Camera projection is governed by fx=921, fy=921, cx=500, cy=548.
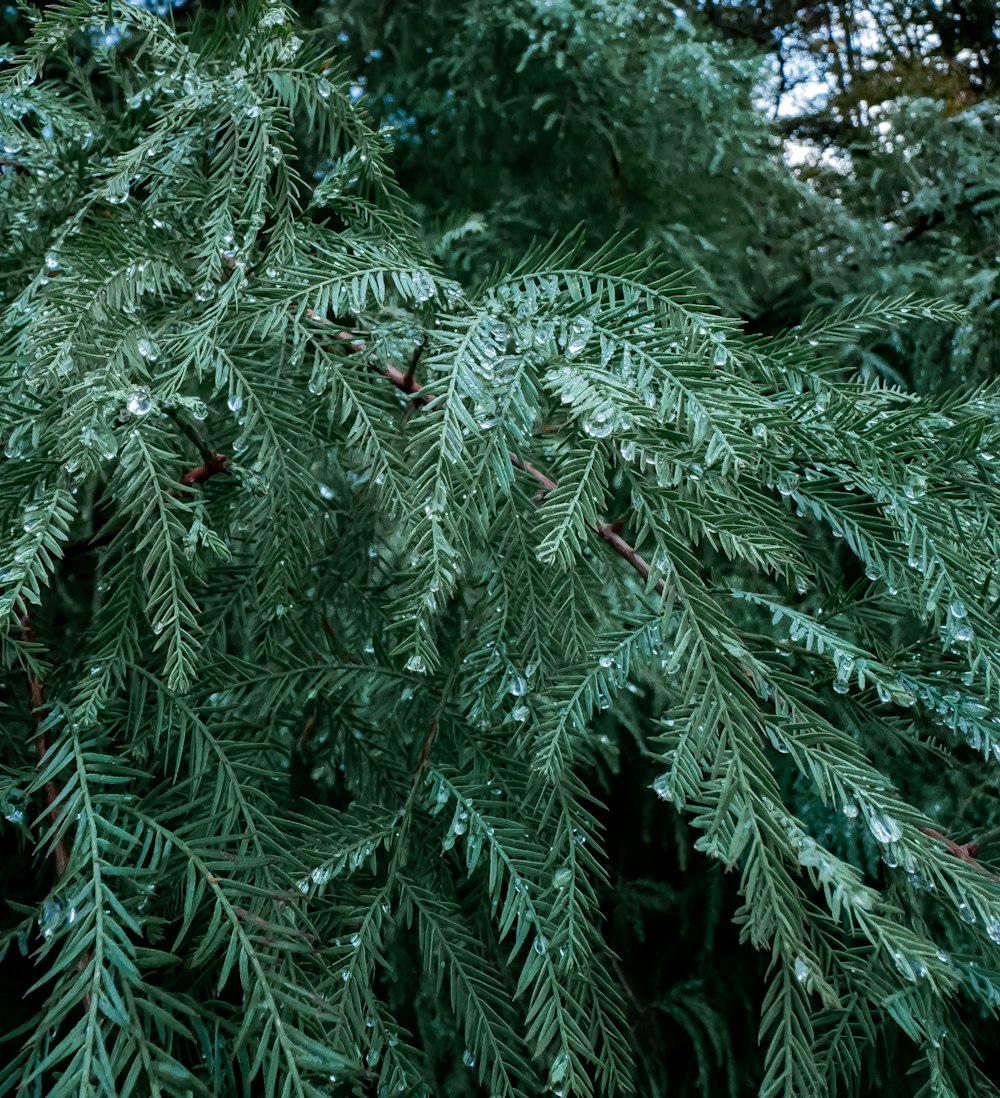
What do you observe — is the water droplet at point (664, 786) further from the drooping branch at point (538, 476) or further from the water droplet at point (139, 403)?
the water droplet at point (139, 403)

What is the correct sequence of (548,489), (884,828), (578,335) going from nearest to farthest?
(884,828) < (578,335) < (548,489)

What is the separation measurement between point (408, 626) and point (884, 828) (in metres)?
0.31

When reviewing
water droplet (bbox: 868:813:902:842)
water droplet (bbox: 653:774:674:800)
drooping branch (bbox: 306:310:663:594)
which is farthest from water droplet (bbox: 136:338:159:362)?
water droplet (bbox: 868:813:902:842)

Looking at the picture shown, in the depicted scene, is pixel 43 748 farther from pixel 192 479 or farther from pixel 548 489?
pixel 548 489

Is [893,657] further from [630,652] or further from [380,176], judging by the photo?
[380,176]

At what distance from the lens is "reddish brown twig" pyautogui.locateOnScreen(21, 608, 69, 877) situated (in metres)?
0.61

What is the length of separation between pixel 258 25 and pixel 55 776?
2.07ft

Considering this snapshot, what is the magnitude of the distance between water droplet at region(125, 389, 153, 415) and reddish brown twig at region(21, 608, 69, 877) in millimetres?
141

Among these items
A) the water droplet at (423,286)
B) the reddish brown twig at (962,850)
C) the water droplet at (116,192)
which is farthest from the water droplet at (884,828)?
the water droplet at (116,192)

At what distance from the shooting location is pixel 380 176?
78 centimetres

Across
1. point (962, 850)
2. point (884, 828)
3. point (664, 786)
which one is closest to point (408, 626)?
point (664, 786)

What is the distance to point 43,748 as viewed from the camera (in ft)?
2.17

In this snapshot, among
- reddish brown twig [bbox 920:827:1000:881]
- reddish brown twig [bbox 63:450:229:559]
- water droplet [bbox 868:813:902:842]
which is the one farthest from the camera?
reddish brown twig [bbox 63:450:229:559]

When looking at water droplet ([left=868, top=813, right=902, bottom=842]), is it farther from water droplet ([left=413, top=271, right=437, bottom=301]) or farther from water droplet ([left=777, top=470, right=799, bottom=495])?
water droplet ([left=413, top=271, right=437, bottom=301])
